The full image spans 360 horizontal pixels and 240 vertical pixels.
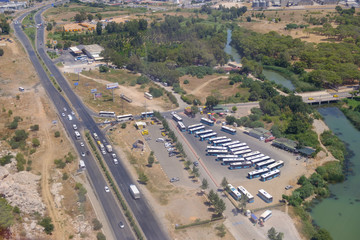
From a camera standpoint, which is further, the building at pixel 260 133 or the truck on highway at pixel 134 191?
the building at pixel 260 133

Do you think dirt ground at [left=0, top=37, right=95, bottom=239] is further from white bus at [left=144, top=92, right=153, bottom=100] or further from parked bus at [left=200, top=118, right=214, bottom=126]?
parked bus at [left=200, top=118, right=214, bottom=126]

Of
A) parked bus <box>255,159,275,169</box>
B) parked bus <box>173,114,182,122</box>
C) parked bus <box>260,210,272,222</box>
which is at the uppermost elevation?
parked bus <box>173,114,182,122</box>

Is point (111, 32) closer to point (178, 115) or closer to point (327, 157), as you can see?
point (178, 115)

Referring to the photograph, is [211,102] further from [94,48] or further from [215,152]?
[94,48]

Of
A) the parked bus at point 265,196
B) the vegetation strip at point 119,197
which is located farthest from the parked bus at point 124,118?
the parked bus at point 265,196

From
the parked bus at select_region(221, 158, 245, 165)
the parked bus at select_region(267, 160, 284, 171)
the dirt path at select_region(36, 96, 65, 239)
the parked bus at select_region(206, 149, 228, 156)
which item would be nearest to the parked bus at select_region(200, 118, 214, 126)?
the parked bus at select_region(206, 149, 228, 156)

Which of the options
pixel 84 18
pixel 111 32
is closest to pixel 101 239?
pixel 111 32

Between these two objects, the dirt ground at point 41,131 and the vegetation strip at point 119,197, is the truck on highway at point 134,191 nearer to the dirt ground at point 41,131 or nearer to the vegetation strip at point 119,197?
the vegetation strip at point 119,197

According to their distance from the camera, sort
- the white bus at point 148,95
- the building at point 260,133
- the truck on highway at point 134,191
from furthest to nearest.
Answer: the white bus at point 148,95, the building at point 260,133, the truck on highway at point 134,191
